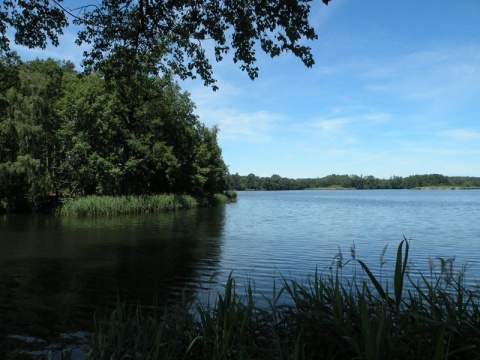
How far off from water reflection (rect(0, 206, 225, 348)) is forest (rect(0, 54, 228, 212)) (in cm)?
1333

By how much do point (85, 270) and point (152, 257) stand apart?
3.09m

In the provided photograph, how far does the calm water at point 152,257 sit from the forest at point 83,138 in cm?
1009

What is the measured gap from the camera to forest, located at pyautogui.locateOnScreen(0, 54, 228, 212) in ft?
108

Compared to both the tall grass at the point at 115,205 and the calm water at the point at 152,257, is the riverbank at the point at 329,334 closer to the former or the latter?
the calm water at the point at 152,257

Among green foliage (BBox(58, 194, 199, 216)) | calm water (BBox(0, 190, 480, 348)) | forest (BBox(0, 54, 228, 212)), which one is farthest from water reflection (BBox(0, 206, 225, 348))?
forest (BBox(0, 54, 228, 212))

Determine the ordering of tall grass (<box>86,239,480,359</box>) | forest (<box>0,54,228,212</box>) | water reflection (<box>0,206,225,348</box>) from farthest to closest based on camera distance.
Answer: forest (<box>0,54,228,212</box>) < water reflection (<box>0,206,225,348</box>) < tall grass (<box>86,239,480,359</box>)

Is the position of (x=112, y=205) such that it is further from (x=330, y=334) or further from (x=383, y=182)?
(x=383, y=182)

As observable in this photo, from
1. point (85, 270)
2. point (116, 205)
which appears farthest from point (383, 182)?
point (85, 270)

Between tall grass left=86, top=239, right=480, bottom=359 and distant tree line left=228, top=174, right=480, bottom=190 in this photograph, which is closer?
tall grass left=86, top=239, right=480, bottom=359

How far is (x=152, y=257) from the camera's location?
15055 mm

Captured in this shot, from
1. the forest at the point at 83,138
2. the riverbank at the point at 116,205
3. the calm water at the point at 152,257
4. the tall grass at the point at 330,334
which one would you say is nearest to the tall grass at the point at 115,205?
the riverbank at the point at 116,205

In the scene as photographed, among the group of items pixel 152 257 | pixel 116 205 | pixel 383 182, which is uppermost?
pixel 383 182

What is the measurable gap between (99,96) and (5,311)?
32.3 meters

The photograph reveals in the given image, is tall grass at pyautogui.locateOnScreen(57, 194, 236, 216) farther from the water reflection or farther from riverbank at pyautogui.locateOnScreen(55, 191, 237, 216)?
the water reflection
